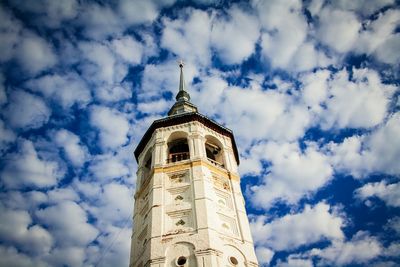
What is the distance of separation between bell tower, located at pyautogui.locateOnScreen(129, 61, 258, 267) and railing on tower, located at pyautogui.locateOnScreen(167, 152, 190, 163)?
0.07 meters

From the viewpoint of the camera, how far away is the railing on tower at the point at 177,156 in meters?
22.1

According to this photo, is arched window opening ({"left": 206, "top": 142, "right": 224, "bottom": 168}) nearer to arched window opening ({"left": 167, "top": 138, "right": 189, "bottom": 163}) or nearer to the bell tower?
the bell tower

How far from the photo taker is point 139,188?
21953 mm

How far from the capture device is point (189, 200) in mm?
18672

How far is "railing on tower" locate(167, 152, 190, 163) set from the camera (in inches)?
869

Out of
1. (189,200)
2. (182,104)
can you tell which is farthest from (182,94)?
(189,200)

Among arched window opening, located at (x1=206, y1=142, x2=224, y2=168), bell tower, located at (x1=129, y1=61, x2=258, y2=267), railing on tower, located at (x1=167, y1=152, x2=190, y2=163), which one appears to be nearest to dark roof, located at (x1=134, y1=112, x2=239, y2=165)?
bell tower, located at (x1=129, y1=61, x2=258, y2=267)

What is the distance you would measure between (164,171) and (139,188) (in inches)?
98.7

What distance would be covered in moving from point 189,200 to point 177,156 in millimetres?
4560

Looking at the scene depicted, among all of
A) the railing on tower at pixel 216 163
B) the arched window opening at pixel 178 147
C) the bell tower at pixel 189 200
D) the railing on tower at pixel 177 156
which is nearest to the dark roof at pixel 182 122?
the bell tower at pixel 189 200

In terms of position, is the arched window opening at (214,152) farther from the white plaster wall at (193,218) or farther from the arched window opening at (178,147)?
the arched window opening at (178,147)

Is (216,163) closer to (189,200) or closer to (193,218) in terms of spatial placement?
(189,200)

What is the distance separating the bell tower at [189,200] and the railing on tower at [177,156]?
0.07 metres

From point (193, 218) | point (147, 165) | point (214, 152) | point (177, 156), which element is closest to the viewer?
point (193, 218)
